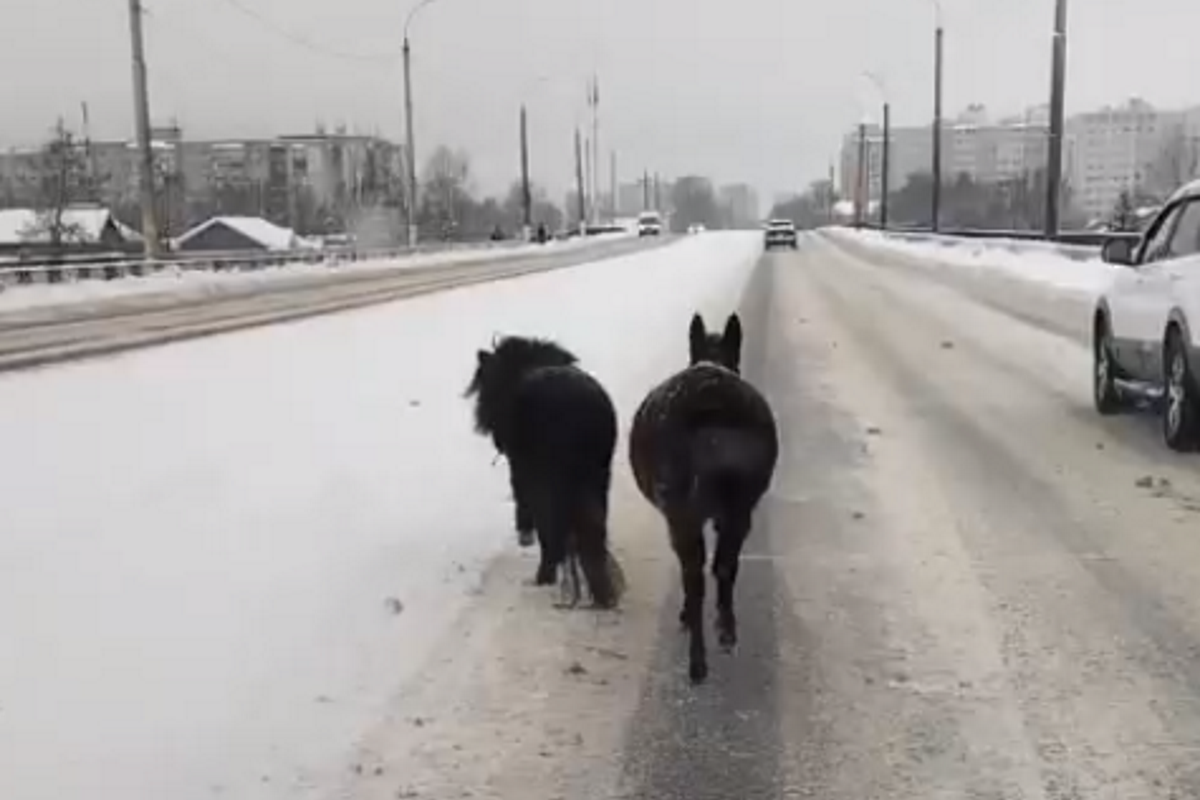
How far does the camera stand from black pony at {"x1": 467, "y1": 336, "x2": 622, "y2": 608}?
22.8 feet

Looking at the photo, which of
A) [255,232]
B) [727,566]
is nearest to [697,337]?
[727,566]

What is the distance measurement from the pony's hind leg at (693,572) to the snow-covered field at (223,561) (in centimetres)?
114

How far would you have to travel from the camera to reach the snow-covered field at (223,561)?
5.16 metres

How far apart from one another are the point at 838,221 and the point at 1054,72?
388 feet

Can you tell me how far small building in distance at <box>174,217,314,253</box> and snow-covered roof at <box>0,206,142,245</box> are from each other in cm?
663

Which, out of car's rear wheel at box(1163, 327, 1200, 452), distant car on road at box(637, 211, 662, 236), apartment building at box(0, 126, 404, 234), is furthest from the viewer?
distant car on road at box(637, 211, 662, 236)

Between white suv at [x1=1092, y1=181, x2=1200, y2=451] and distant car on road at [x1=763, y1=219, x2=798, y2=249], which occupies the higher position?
white suv at [x1=1092, y1=181, x2=1200, y2=451]

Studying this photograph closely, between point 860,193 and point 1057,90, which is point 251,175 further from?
point 1057,90

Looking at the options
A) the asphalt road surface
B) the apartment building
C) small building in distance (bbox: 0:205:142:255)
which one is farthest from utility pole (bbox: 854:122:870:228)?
the asphalt road surface

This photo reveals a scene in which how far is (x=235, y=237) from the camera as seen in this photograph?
10825 cm

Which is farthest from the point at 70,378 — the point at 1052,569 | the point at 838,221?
the point at 838,221

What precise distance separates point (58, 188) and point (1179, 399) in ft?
256

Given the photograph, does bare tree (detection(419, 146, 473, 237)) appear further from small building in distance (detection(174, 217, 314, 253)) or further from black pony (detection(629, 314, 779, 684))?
black pony (detection(629, 314, 779, 684))

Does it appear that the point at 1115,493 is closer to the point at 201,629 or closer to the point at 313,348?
the point at 201,629
